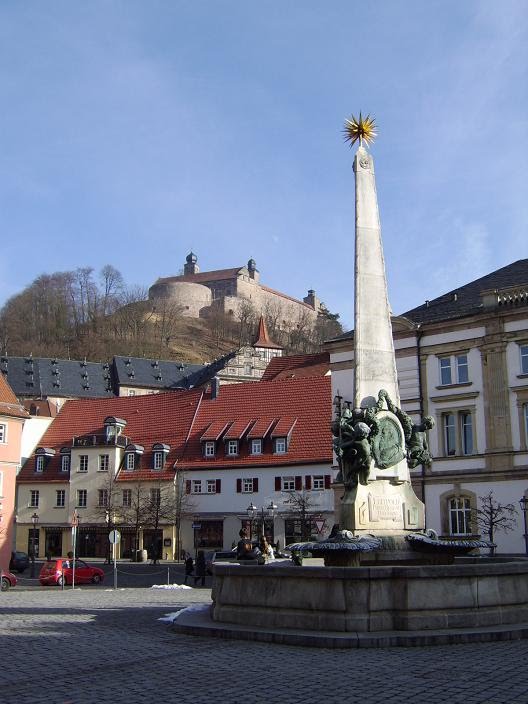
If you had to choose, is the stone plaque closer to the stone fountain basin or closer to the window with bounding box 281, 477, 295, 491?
the stone fountain basin

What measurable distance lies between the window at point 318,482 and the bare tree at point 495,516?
14.8m

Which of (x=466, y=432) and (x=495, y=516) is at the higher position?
(x=466, y=432)

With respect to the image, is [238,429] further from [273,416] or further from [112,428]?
[112,428]

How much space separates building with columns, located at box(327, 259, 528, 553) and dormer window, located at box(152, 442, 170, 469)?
825 inches

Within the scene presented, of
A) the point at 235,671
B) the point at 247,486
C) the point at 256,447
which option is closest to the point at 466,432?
the point at 247,486

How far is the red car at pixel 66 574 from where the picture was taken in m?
31.9

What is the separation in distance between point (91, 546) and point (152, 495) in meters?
5.13

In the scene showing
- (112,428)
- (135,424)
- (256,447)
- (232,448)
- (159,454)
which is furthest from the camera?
(135,424)

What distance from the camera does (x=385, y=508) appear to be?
1454cm

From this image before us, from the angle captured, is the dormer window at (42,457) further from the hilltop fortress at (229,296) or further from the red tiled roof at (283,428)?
the hilltop fortress at (229,296)

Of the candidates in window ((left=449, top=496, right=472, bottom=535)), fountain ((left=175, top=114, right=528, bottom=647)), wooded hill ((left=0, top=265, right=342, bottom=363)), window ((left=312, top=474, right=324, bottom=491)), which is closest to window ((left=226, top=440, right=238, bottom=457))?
window ((left=312, top=474, right=324, bottom=491))

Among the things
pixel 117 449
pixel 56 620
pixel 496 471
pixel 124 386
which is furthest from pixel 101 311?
pixel 56 620

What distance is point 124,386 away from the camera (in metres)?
93.6

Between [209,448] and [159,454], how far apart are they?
3.44 m
